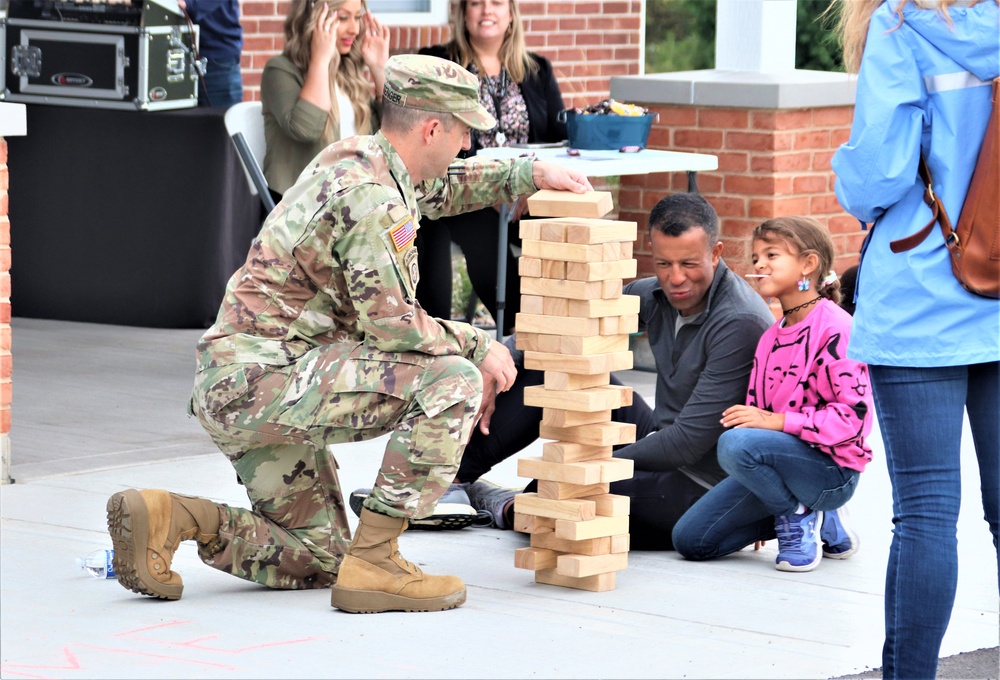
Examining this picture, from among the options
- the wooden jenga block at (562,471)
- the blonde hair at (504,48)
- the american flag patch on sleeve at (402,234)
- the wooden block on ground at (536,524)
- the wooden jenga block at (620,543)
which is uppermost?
the blonde hair at (504,48)

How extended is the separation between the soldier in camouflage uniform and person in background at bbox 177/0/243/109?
508 centimetres

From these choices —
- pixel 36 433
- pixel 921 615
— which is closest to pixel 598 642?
pixel 921 615

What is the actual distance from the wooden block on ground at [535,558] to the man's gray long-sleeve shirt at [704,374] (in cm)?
46

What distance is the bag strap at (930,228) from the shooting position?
10.6 ft

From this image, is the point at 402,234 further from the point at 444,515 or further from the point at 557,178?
the point at 444,515

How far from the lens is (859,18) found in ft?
11.0

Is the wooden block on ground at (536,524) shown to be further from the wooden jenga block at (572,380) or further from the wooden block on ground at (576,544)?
the wooden jenga block at (572,380)

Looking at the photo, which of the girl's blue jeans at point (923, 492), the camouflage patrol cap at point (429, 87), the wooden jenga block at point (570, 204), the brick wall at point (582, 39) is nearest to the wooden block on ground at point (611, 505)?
the wooden jenga block at point (570, 204)

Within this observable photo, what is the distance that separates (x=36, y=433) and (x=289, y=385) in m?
2.48

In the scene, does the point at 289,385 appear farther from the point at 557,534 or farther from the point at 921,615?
the point at 921,615

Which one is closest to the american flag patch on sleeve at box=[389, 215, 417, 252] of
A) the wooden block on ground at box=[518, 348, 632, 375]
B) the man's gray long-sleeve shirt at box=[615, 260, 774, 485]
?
the wooden block on ground at box=[518, 348, 632, 375]

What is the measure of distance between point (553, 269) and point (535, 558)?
30.5 inches

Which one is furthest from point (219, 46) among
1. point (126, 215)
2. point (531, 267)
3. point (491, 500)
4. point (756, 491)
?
point (756, 491)

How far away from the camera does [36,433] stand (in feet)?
20.4
